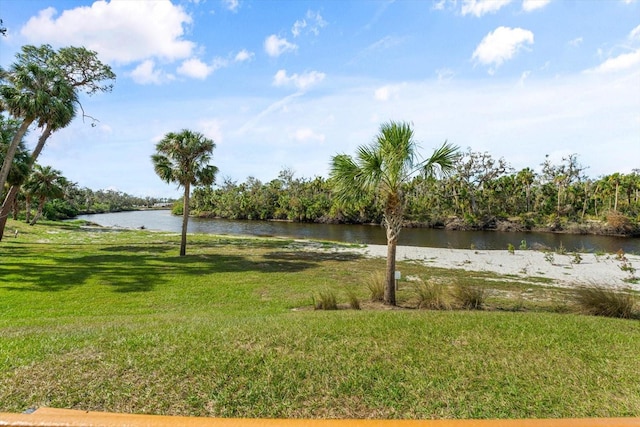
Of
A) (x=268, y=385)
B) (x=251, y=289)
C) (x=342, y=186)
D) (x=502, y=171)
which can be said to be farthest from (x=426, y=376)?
(x=502, y=171)

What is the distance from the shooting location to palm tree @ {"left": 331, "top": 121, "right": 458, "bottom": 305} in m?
8.60

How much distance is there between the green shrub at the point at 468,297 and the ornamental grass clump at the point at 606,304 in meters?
2.28

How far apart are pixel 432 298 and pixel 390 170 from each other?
3.31 m

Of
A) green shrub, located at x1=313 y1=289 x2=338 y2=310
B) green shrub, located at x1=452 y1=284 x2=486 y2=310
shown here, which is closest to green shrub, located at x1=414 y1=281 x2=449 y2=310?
green shrub, located at x1=452 y1=284 x2=486 y2=310

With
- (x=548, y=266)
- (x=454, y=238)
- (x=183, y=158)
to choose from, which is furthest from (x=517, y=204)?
(x=183, y=158)

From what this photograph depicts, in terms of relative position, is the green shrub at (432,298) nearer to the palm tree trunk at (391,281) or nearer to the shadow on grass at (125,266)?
the palm tree trunk at (391,281)

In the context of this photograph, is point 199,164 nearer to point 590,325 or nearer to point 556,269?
point 590,325

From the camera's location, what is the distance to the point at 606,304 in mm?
7598

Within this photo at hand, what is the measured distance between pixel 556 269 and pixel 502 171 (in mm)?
53550

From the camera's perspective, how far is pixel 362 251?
22906 mm

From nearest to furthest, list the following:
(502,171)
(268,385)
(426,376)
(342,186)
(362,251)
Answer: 1. (268,385)
2. (426,376)
3. (342,186)
4. (362,251)
5. (502,171)

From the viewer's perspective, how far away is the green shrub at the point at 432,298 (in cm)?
792

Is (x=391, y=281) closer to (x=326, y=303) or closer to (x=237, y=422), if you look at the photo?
(x=326, y=303)

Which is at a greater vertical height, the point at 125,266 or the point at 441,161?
the point at 441,161
